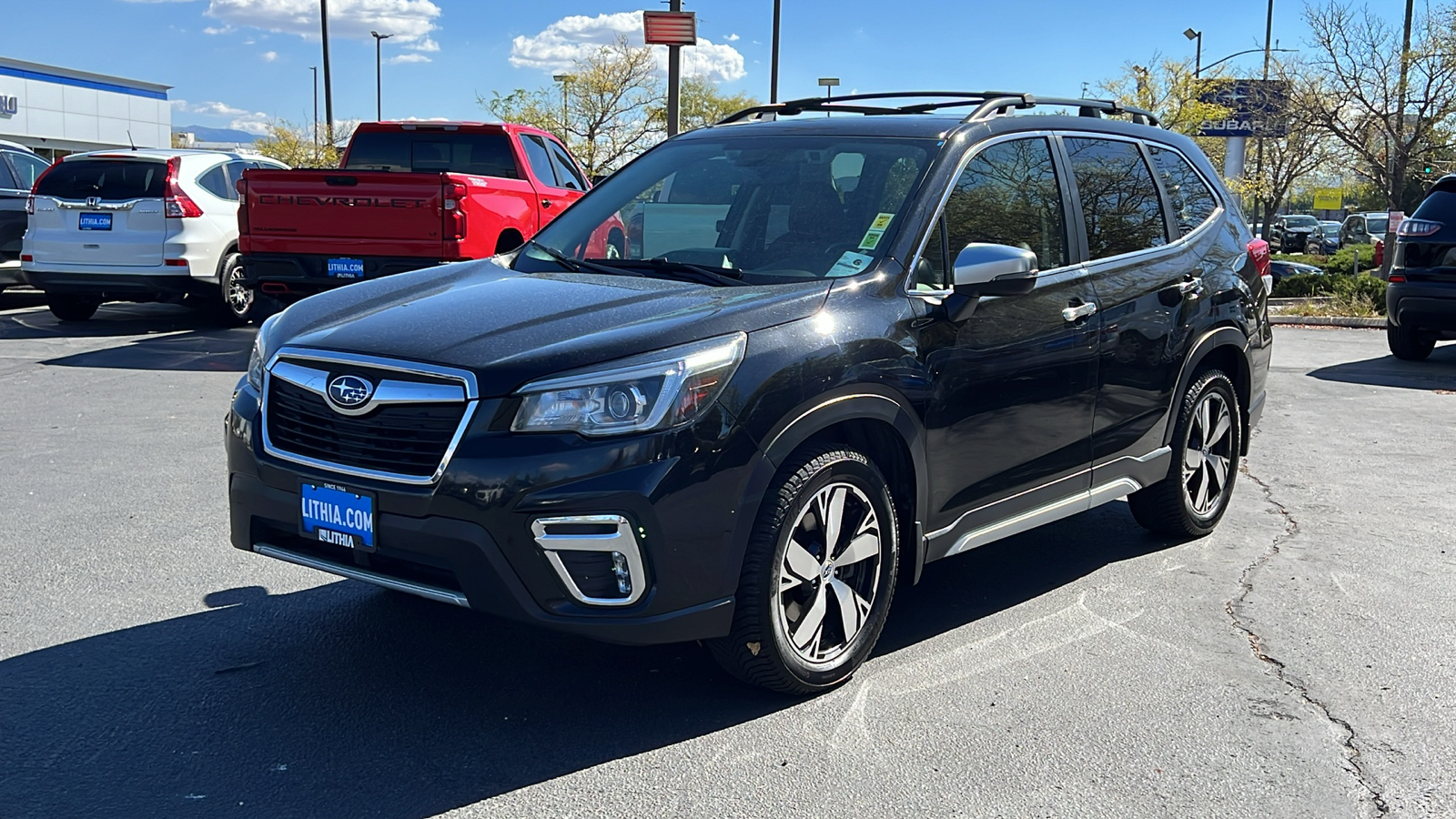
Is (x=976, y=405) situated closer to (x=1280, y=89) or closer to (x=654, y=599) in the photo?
(x=654, y=599)

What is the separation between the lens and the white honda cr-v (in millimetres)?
12758

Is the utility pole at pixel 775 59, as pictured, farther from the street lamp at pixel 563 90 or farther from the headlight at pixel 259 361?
the headlight at pixel 259 361

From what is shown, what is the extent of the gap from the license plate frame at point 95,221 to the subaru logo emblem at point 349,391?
34.3 feet

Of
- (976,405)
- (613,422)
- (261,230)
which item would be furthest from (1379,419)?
(261,230)

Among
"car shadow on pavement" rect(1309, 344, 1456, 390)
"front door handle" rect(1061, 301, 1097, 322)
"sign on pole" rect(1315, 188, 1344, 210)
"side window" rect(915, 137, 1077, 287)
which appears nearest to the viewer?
"side window" rect(915, 137, 1077, 287)

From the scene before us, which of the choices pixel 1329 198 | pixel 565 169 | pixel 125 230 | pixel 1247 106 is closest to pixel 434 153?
pixel 565 169

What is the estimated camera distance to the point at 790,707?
3.98 metres

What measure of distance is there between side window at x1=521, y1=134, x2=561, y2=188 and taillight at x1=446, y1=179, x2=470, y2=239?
79.7 inches

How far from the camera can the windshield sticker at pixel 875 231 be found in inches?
171

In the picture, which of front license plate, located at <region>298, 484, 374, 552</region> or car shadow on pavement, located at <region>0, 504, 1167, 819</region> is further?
front license plate, located at <region>298, 484, 374, 552</region>

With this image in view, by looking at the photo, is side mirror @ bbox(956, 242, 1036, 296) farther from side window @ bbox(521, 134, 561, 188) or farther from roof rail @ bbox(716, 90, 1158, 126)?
side window @ bbox(521, 134, 561, 188)

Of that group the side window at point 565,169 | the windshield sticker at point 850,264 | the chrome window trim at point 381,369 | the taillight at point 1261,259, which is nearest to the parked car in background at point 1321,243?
the side window at point 565,169

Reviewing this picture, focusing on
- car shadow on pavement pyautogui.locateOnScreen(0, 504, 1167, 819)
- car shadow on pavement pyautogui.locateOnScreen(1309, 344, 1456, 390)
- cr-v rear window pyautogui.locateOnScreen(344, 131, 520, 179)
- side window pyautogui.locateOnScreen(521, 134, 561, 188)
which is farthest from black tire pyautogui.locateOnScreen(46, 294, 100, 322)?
car shadow on pavement pyautogui.locateOnScreen(1309, 344, 1456, 390)

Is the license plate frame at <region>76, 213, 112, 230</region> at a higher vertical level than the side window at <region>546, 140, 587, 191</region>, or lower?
lower
